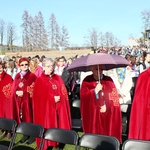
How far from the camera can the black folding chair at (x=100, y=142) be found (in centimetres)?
335

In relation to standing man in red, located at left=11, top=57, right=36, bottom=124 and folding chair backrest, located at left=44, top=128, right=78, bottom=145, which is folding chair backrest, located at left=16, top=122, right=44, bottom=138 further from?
standing man in red, located at left=11, top=57, right=36, bottom=124

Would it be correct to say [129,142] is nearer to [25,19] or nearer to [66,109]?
[66,109]

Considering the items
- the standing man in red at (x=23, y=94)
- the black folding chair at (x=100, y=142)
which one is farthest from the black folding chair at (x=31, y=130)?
the standing man in red at (x=23, y=94)

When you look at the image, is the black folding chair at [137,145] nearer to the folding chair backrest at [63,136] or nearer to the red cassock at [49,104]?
the folding chair backrest at [63,136]

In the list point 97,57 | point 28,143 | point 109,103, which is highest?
point 97,57

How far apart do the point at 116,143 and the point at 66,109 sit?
1.85 m

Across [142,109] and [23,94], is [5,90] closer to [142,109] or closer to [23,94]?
[23,94]

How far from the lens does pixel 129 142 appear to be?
3.23m

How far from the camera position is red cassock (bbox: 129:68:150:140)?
3891mm

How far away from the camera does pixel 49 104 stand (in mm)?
4914

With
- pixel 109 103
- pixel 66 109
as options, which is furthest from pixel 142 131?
pixel 66 109

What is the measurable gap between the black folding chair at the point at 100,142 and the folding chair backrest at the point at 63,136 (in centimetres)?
11

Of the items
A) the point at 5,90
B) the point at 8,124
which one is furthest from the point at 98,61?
the point at 5,90

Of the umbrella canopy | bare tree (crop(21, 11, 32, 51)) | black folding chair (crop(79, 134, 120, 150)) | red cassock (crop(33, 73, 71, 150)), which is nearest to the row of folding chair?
black folding chair (crop(79, 134, 120, 150))
